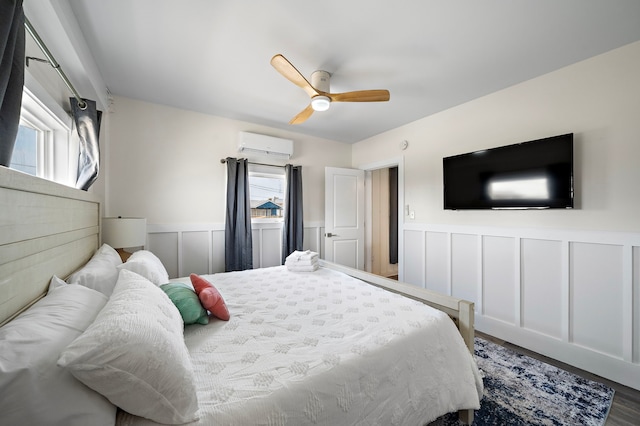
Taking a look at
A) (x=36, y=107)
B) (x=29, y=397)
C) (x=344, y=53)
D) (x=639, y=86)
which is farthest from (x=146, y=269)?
(x=639, y=86)

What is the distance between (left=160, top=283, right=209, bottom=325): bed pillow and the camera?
1.33 metres

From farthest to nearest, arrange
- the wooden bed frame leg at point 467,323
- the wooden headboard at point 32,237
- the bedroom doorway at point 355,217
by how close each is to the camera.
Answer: the bedroom doorway at point 355,217 < the wooden bed frame leg at point 467,323 < the wooden headboard at point 32,237

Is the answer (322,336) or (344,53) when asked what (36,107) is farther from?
(322,336)

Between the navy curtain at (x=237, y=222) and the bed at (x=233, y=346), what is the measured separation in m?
1.47

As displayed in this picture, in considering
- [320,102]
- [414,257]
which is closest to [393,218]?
[414,257]

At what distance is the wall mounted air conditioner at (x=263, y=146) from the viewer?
10.8ft

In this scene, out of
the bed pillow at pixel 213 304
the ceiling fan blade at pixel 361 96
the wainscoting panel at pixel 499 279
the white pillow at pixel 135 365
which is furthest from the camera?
the wainscoting panel at pixel 499 279

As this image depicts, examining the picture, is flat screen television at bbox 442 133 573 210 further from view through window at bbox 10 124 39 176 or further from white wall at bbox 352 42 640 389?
view through window at bbox 10 124 39 176

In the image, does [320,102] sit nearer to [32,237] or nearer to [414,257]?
[32,237]

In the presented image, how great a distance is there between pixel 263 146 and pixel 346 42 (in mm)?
1853

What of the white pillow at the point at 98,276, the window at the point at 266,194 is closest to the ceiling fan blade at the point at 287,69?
the white pillow at the point at 98,276

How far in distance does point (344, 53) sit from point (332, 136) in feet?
6.93

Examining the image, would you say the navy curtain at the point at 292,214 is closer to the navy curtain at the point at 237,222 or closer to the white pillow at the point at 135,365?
the navy curtain at the point at 237,222

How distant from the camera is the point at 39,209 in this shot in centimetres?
104
